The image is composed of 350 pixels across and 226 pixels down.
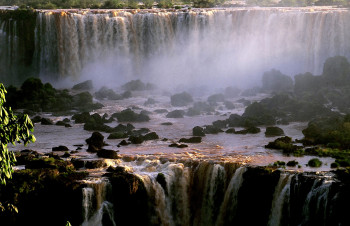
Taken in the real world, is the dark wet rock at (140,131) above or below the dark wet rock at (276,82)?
below

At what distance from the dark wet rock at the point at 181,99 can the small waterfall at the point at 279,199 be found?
71.2ft

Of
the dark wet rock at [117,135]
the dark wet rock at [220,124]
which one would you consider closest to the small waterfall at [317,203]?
the dark wet rock at [117,135]

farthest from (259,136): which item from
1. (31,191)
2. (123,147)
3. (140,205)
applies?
(31,191)

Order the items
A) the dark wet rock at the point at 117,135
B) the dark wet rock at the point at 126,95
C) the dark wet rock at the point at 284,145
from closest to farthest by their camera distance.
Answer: the dark wet rock at the point at 284,145
the dark wet rock at the point at 117,135
the dark wet rock at the point at 126,95

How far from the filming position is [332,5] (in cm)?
7244

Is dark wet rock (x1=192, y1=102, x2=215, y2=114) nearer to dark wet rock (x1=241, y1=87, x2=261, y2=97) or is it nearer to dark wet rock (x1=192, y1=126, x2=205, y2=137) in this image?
dark wet rock (x1=241, y1=87, x2=261, y2=97)

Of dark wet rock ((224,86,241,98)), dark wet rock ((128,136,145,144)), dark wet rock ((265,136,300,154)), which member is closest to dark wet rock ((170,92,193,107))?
dark wet rock ((224,86,241,98))

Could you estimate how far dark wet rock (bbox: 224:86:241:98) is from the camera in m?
54.3

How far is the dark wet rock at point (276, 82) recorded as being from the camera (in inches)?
2176

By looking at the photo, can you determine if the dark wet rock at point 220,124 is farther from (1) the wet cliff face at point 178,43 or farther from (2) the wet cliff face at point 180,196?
(1) the wet cliff face at point 178,43

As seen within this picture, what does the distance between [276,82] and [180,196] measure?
25352 millimetres

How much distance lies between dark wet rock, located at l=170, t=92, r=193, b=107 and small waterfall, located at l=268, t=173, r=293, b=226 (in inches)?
854

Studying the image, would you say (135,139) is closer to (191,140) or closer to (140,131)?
(191,140)

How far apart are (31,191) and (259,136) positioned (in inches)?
587
